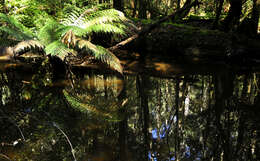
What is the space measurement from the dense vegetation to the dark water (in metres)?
0.01

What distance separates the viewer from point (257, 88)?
11.5 feet

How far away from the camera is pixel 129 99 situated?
301cm

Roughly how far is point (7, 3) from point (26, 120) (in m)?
5.75

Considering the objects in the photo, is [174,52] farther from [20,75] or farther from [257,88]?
[20,75]

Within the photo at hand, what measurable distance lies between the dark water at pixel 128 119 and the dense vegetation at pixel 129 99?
1cm

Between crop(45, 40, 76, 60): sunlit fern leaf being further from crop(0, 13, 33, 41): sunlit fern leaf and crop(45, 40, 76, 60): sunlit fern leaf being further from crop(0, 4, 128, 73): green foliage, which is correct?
crop(0, 13, 33, 41): sunlit fern leaf

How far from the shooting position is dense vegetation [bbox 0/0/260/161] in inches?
75.6

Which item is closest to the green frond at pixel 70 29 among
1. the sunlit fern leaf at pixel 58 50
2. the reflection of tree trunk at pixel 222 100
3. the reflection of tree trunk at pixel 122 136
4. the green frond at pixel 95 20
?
the green frond at pixel 95 20

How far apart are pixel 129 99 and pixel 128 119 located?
1.95ft

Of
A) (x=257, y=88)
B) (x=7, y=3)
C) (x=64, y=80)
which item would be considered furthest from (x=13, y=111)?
(x=7, y=3)

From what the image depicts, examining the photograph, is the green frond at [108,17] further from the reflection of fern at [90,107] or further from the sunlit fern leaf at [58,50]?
the reflection of fern at [90,107]

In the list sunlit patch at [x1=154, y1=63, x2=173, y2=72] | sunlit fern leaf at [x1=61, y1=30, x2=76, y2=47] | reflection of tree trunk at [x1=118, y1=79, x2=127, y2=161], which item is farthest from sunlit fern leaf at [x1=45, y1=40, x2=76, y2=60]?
sunlit patch at [x1=154, y1=63, x2=173, y2=72]

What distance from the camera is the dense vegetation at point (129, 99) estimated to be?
6.30 feet

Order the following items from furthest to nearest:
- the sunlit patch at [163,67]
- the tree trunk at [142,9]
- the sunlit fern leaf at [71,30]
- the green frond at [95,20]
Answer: the tree trunk at [142,9] → the sunlit patch at [163,67] → the green frond at [95,20] → the sunlit fern leaf at [71,30]
